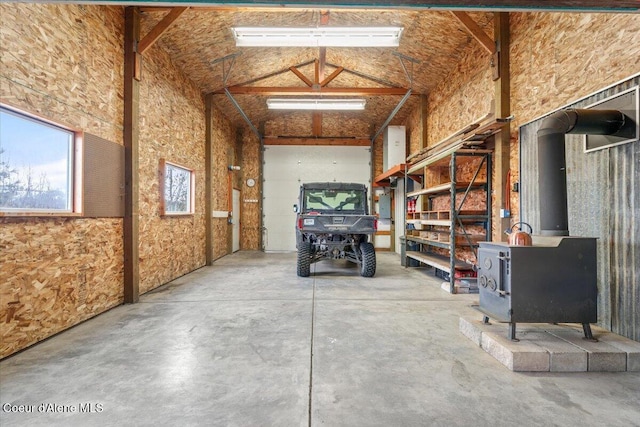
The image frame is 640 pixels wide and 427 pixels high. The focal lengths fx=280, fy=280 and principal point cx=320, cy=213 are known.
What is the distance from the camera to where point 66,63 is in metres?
2.95

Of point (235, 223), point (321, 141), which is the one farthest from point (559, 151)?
point (235, 223)

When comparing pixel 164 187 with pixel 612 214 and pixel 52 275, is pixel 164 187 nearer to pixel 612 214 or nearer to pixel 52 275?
pixel 52 275

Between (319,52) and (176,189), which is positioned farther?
(319,52)

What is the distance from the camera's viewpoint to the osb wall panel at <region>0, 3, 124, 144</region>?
2416mm

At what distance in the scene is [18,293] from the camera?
2406 mm

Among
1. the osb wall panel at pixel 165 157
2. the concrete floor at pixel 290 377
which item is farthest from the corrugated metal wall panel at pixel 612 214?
the osb wall panel at pixel 165 157

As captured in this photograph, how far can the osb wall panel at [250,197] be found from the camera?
9.89 metres

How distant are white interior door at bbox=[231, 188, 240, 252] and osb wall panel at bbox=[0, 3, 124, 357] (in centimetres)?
534

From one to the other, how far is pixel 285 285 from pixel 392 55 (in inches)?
200

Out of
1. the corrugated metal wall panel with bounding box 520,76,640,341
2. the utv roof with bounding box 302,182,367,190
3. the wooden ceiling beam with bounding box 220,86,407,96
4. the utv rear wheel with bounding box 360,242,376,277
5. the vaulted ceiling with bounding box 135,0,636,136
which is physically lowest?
the utv rear wheel with bounding box 360,242,376,277

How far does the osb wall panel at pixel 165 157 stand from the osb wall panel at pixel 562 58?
5.41 m

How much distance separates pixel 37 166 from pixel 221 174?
533cm

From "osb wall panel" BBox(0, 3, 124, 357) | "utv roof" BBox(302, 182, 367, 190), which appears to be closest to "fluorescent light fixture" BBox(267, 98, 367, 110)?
"utv roof" BBox(302, 182, 367, 190)

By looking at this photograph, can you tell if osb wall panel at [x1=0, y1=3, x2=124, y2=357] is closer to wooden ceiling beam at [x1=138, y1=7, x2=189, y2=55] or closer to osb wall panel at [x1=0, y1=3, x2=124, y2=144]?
osb wall panel at [x1=0, y1=3, x2=124, y2=144]
